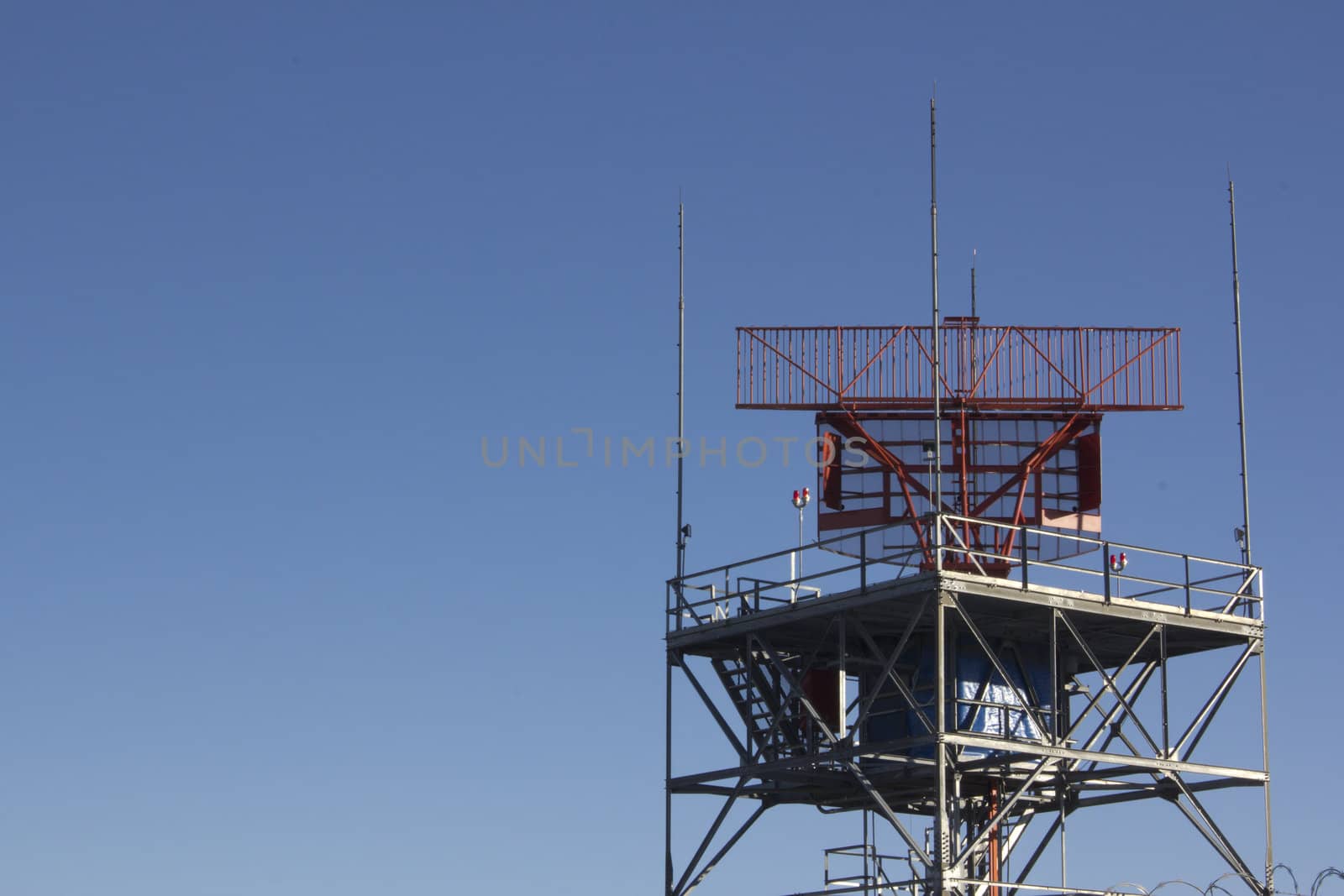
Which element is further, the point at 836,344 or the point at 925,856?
the point at 836,344

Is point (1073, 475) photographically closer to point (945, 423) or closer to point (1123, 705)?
point (945, 423)

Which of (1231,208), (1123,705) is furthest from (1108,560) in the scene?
(1231,208)

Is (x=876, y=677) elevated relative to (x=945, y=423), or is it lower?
lower

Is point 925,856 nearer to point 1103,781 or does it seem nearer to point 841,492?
point 1103,781

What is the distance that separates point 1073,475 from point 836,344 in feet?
21.1

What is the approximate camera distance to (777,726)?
175 feet

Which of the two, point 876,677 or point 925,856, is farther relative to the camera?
point 876,677

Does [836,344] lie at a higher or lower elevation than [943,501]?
higher

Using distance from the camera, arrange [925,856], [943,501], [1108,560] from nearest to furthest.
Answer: [925,856] → [1108,560] → [943,501]

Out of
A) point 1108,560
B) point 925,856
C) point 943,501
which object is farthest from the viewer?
point 943,501

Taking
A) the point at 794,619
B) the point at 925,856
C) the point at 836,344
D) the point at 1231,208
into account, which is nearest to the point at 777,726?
the point at 794,619

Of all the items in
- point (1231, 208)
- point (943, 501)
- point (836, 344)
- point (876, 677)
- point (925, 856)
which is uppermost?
point (1231, 208)

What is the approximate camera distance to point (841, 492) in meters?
56.8

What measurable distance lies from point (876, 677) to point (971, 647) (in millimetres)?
2487
